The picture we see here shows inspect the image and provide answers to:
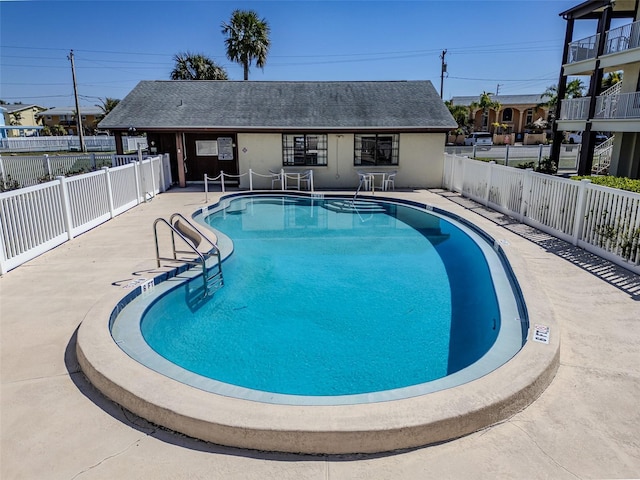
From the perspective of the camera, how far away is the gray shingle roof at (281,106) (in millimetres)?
16656

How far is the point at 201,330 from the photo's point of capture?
20.0ft

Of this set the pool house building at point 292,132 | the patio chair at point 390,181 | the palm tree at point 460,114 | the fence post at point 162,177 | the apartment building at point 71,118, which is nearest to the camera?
the fence post at point 162,177

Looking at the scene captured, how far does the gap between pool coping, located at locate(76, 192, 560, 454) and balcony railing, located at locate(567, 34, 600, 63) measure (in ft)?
67.9

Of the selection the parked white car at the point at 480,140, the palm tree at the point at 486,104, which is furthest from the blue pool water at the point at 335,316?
the palm tree at the point at 486,104

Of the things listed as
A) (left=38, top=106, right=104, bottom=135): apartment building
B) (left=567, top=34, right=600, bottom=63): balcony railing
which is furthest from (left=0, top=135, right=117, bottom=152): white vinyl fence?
(left=567, top=34, right=600, bottom=63): balcony railing

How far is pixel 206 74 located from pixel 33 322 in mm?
31758

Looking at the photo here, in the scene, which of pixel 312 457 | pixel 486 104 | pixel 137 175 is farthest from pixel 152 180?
pixel 486 104

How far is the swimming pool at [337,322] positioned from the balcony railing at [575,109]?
527 inches

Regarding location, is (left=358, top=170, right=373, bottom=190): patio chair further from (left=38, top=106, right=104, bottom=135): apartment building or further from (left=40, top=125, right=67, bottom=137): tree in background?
(left=38, top=106, right=104, bottom=135): apartment building

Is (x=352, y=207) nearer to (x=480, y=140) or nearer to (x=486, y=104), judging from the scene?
(x=480, y=140)

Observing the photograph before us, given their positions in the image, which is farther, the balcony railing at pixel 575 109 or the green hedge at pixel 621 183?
the balcony railing at pixel 575 109

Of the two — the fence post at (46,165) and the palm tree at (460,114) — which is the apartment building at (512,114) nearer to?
the palm tree at (460,114)

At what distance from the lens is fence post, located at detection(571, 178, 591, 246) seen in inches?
320

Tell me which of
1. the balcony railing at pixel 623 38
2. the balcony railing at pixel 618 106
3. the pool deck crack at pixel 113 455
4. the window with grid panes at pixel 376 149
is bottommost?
the pool deck crack at pixel 113 455
